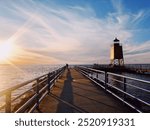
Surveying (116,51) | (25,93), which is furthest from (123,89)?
(116,51)

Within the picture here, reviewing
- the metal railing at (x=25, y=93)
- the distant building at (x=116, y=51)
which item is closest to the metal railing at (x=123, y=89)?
the metal railing at (x=25, y=93)

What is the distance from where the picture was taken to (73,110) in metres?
7.42

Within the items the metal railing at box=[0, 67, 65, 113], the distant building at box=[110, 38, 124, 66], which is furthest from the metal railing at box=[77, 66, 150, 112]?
the distant building at box=[110, 38, 124, 66]

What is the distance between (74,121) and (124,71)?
2528 inches

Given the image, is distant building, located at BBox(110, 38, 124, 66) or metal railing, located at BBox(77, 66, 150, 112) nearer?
metal railing, located at BBox(77, 66, 150, 112)

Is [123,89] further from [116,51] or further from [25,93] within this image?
[116,51]

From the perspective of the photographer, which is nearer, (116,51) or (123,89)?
(123,89)

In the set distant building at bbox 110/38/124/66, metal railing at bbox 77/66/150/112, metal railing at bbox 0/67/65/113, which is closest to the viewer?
metal railing at bbox 0/67/65/113

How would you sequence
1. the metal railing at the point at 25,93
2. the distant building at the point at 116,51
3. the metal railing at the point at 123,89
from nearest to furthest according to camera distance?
the metal railing at the point at 25,93 < the metal railing at the point at 123,89 < the distant building at the point at 116,51

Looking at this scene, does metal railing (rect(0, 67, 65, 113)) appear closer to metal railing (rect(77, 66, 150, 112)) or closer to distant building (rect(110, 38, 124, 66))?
metal railing (rect(77, 66, 150, 112))

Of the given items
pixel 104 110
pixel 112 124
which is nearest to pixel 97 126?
pixel 112 124

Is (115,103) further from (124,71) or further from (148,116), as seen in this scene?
(124,71)

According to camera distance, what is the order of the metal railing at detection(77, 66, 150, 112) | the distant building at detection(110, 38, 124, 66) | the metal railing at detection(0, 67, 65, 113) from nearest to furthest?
the metal railing at detection(0, 67, 65, 113) → the metal railing at detection(77, 66, 150, 112) → the distant building at detection(110, 38, 124, 66)

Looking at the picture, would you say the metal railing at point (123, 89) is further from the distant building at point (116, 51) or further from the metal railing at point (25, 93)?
the distant building at point (116, 51)
